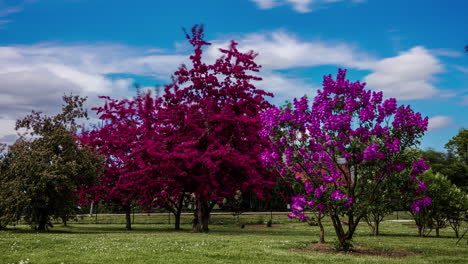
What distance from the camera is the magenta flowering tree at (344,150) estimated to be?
48.1ft

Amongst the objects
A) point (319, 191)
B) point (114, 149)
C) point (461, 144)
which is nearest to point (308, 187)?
point (319, 191)

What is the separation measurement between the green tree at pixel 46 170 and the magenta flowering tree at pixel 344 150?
15440 mm

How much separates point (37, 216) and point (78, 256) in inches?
659

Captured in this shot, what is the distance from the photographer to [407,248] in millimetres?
17406

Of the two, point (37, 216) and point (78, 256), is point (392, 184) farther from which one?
point (37, 216)

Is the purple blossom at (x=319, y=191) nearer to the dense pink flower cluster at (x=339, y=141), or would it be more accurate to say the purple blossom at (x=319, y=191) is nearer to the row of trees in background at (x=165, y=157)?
the dense pink flower cluster at (x=339, y=141)

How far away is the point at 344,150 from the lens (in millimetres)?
14805

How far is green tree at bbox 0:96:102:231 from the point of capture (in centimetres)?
2600

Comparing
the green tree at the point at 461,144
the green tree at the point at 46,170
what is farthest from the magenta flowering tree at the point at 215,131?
the green tree at the point at 461,144

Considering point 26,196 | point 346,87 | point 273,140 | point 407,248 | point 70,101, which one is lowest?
point 407,248

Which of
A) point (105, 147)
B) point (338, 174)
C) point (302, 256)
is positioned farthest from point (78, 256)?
point (105, 147)

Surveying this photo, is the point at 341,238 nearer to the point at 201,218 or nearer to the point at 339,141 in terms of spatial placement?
the point at 339,141

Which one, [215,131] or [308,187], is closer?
[308,187]

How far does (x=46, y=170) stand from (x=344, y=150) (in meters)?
18.4
